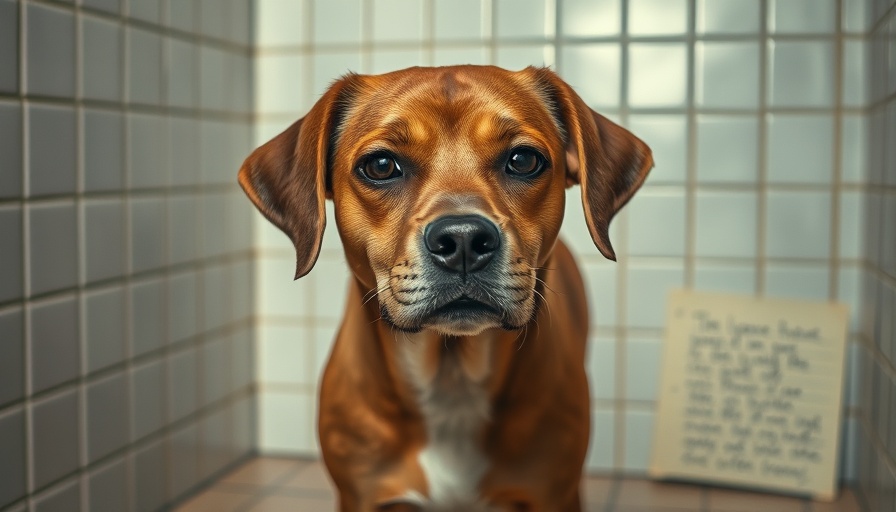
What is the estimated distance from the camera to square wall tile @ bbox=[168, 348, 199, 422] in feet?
5.80

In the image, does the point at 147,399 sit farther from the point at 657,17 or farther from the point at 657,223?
the point at 657,17

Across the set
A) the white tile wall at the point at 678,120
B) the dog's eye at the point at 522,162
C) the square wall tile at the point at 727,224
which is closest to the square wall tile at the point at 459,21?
the white tile wall at the point at 678,120

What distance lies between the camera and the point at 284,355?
209cm

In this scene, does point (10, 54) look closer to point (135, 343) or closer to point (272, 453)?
point (135, 343)

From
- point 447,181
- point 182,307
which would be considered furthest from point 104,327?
point 447,181

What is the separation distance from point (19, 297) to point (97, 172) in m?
0.26

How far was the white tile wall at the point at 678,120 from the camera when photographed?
1.83 m

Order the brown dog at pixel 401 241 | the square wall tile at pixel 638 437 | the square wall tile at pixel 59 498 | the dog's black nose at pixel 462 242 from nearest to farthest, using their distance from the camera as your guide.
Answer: the dog's black nose at pixel 462 242
the brown dog at pixel 401 241
the square wall tile at pixel 59 498
the square wall tile at pixel 638 437

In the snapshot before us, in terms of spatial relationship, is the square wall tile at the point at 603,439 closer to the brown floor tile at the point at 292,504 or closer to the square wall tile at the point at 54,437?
the brown floor tile at the point at 292,504

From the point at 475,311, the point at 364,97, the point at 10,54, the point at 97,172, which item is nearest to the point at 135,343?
the point at 97,172

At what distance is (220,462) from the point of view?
196cm

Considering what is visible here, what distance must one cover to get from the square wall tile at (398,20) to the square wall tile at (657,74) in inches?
17.5

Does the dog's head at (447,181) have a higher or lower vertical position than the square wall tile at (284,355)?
higher

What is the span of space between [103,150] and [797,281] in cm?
133
